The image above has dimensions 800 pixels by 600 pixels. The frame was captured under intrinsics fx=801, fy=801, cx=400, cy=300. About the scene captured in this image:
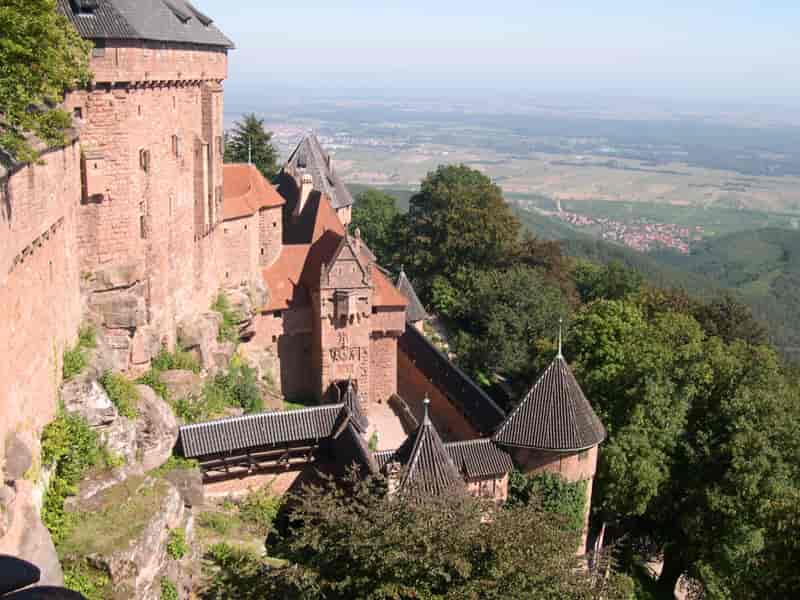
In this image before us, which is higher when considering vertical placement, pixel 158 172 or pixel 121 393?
pixel 158 172

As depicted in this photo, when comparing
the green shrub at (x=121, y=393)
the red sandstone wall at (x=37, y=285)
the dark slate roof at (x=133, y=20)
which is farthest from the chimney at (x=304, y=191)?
the green shrub at (x=121, y=393)

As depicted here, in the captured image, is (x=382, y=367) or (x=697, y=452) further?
(x=382, y=367)

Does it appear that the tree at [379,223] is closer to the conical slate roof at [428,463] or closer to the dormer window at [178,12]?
the dormer window at [178,12]

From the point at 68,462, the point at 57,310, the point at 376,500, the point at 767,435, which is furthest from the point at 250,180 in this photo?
the point at 767,435

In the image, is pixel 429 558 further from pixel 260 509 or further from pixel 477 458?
pixel 260 509

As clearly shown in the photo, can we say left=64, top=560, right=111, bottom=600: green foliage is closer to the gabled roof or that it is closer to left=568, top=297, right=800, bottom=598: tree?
left=568, top=297, right=800, bottom=598: tree

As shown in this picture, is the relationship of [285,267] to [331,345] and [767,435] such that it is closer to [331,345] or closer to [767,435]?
[331,345]

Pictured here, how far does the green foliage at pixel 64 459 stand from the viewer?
57.0 feet

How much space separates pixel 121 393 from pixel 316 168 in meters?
25.6

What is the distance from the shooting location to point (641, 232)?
173250mm

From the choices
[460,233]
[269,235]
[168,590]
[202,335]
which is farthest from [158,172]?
[460,233]

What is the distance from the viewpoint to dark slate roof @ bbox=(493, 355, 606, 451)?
24.0m

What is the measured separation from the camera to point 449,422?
31812 millimetres

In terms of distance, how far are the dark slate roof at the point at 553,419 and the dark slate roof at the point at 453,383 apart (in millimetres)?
2283
